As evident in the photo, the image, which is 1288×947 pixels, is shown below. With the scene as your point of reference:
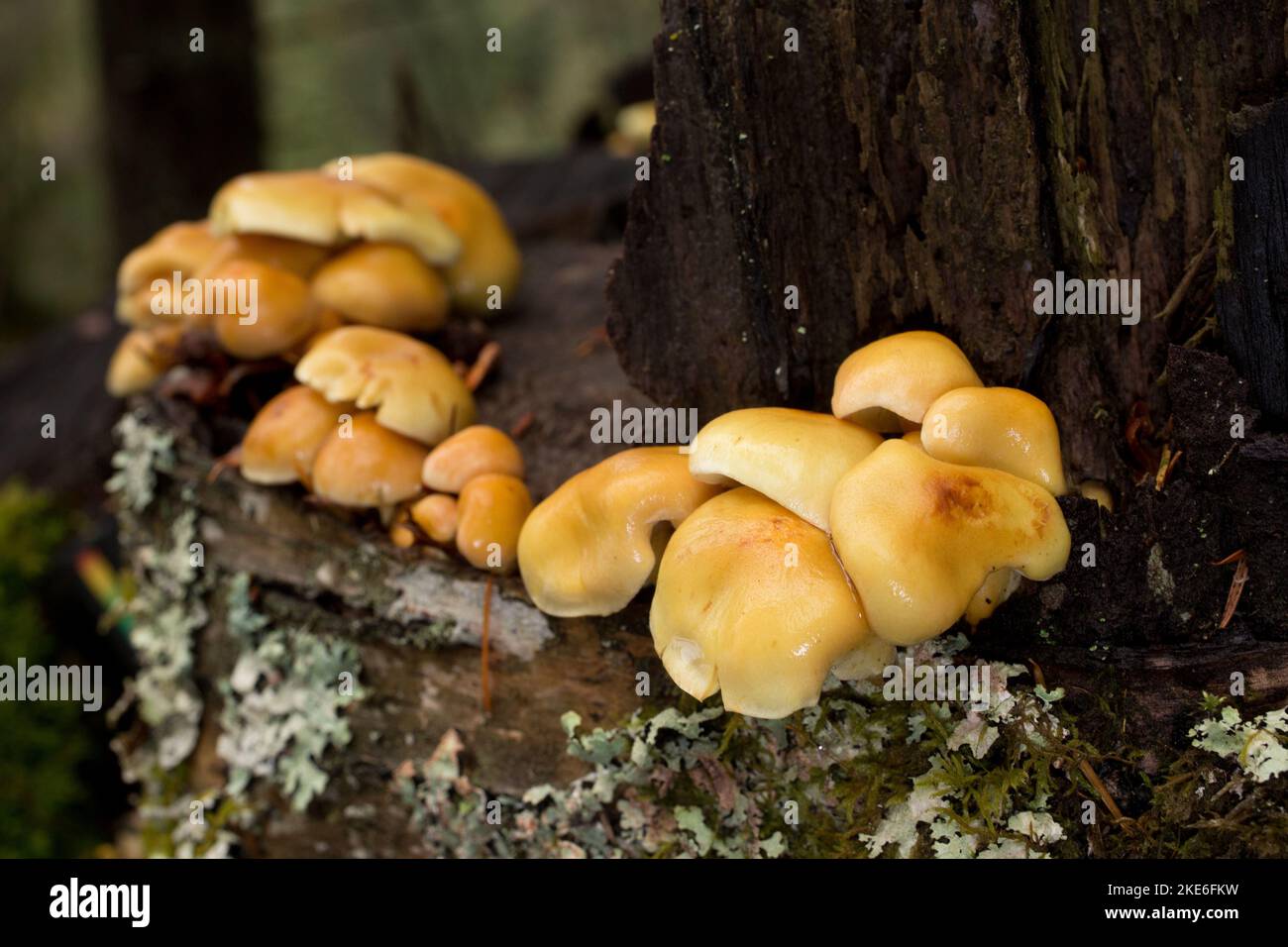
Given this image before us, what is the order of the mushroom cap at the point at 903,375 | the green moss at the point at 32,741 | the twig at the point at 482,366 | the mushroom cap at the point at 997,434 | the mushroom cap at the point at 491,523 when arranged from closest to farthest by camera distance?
the mushroom cap at the point at 997,434
the mushroom cap at the point at 903,375
the mushroom cap at the point at 491,523
the twig at the point at 482,366
the green moss at the point at 32,741

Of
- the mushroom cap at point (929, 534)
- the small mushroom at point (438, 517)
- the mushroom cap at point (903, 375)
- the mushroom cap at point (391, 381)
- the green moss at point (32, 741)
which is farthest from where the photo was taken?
the green moss at point (32, 741)

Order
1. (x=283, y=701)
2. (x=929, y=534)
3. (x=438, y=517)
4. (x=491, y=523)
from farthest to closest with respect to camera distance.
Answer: (x=283, y=701) → (x=438, y=517) → (x=491, y=523) → (x=929, y=534)

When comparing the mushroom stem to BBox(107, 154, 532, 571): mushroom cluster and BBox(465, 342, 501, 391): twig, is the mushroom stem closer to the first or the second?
BBox(107, 154, 532, 571): mushroom cluster

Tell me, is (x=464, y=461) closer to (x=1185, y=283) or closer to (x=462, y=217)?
(x=462, y=217)

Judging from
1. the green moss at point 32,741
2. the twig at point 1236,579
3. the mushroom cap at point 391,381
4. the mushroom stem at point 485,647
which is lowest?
the green moss at point 32,741

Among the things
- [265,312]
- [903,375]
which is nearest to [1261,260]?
[903,375]

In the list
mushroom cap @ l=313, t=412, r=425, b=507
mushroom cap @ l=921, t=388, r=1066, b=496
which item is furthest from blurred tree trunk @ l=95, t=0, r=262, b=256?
mushroom cap @ l=921, t=388, r=1066, b=496

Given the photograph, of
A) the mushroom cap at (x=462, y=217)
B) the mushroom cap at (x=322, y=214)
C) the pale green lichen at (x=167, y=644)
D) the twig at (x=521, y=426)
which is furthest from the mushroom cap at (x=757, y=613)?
the pale green lichen at (x=167, y=644)

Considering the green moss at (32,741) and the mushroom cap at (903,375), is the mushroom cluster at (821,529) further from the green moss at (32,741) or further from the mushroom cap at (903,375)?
the green moss at (32,741)
